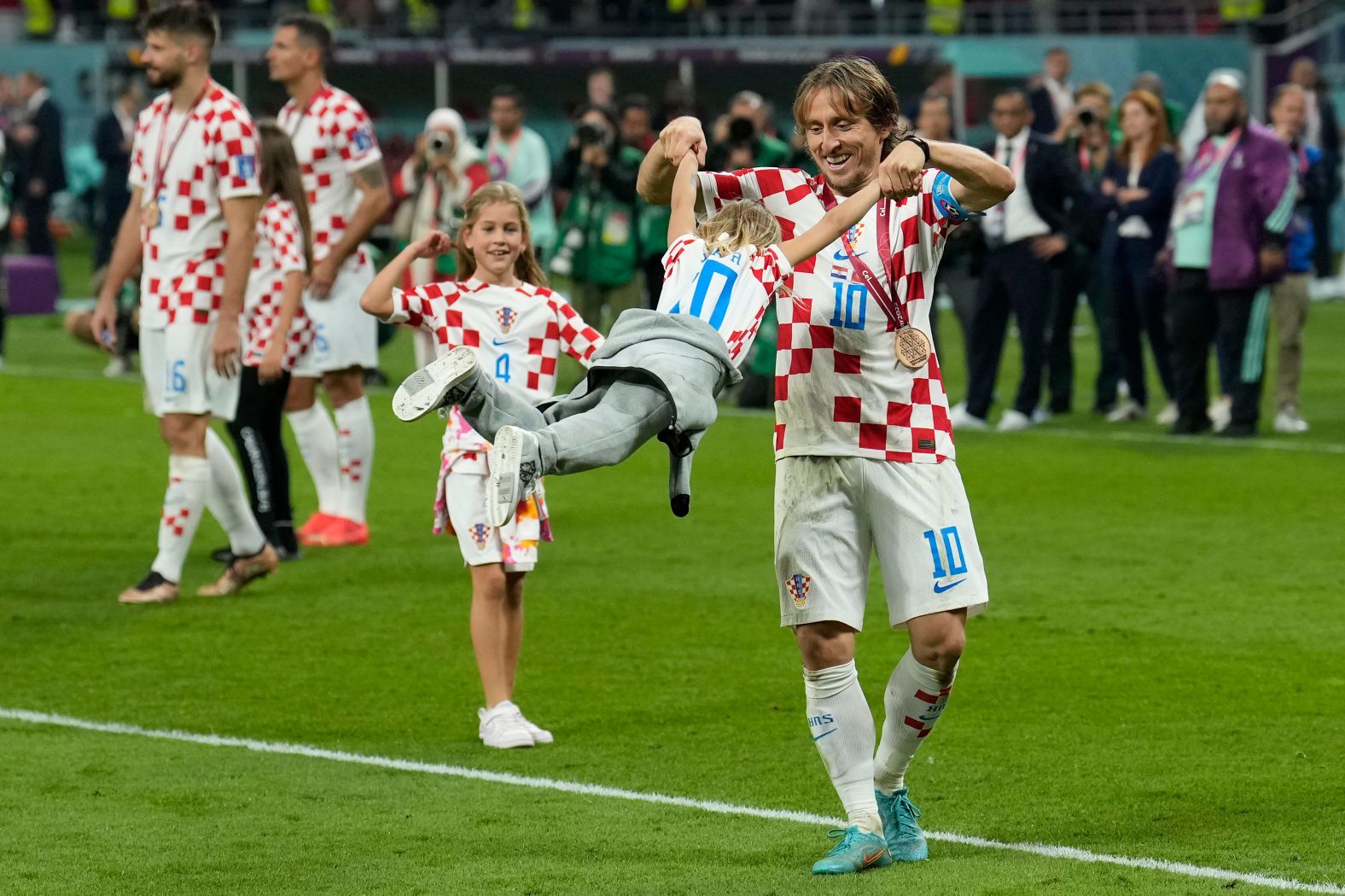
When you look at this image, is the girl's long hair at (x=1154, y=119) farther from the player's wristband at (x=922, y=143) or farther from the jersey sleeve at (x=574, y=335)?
the player's wristband at (x=922, y=143)

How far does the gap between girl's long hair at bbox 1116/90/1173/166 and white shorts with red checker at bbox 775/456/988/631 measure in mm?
10113

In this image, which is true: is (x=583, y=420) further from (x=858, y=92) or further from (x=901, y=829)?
(x=901, y=829)

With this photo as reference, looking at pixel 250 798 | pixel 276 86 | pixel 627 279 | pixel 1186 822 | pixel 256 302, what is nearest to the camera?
pixel 1186 822

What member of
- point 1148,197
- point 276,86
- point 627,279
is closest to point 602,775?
point 1148,197

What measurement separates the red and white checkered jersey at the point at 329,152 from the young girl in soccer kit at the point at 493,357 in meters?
3.39

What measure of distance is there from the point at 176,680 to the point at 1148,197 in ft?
29.3

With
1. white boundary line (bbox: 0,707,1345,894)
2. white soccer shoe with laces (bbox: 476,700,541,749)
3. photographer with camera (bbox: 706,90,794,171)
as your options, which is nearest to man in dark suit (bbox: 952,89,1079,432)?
photographer with camera (bbox: 706,90,794,171)

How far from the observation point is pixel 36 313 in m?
24.1

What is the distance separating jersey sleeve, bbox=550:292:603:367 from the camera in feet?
22.3

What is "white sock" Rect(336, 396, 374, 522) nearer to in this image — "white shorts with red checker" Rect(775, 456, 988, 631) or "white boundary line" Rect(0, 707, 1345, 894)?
"white boundary line" Rect(0, 707, 1345, 894)

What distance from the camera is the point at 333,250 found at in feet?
33.4

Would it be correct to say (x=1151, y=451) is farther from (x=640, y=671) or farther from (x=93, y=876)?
(x=93, y=876)

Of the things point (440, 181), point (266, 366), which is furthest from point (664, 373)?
point (440, 181)

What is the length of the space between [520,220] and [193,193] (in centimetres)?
224
